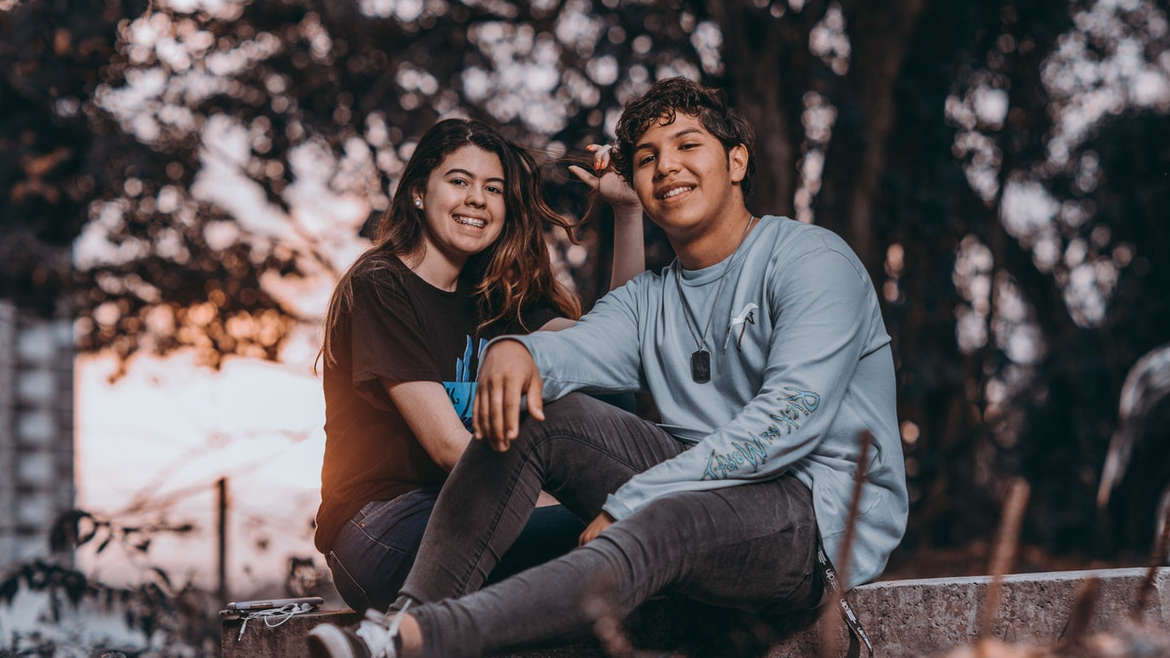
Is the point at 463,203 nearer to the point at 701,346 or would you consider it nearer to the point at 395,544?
the point at 701,346

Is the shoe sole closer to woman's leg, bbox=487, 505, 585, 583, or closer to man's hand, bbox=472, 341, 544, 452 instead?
man's hand, bbox=472, 341, 544, 452

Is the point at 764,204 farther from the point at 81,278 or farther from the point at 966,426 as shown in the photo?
the point at 81,278

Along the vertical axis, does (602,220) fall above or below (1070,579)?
above

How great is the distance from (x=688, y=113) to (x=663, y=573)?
1147mm

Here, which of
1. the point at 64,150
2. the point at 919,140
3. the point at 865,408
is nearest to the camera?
the point at 865,408

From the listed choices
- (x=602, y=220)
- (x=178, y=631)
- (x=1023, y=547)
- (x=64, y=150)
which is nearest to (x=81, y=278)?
(x=64, y=150)

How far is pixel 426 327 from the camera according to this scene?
299 cm

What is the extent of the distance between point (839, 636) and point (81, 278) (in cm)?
535

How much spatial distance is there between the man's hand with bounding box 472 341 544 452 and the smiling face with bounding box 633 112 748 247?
57cm

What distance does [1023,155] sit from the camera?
8.29 meters

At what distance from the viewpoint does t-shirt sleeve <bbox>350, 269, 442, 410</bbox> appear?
109 inches

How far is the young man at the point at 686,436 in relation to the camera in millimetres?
2150

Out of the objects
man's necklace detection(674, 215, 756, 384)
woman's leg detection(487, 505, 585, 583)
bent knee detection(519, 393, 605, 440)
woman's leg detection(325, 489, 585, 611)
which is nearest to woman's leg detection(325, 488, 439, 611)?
woman's leg detection(325, 489, 585, 611)

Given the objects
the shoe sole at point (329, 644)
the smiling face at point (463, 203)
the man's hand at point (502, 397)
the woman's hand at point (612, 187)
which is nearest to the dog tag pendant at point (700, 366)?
the man's hand at point (502, 397)
